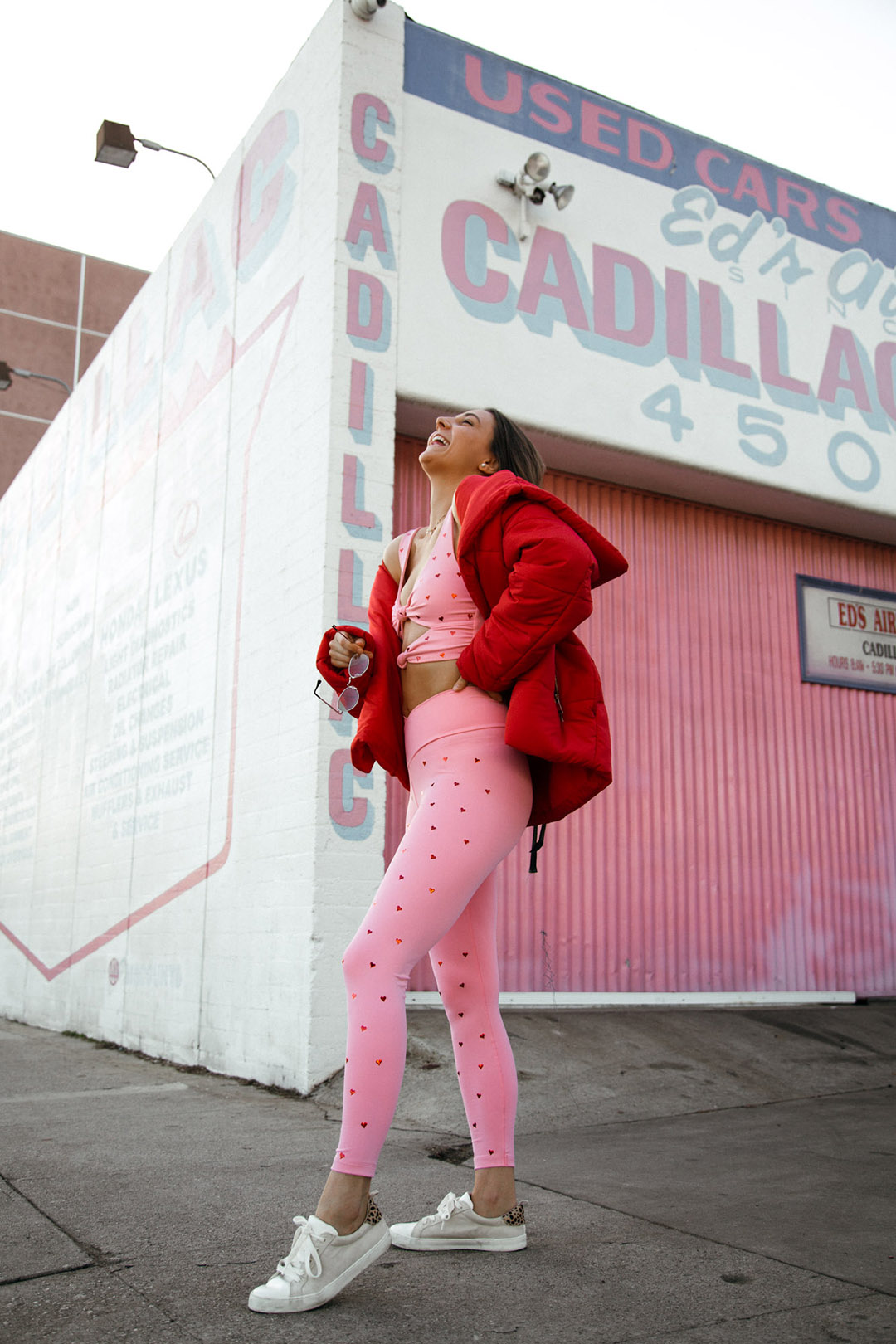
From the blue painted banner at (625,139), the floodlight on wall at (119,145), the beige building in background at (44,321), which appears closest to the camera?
the blue painted banner at (625,139)

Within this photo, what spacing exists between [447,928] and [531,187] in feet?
16.6

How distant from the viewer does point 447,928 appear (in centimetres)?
219

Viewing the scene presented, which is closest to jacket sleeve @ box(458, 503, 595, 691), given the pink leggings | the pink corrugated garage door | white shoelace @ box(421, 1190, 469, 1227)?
the pink leggings

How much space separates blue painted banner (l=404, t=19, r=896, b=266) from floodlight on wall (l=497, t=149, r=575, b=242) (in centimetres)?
36

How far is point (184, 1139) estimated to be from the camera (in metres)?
3.50

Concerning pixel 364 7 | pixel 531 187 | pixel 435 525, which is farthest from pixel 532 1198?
pixel 364 7

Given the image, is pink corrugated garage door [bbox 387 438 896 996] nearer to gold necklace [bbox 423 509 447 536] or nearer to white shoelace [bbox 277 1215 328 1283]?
gold necklace [bbox 423 509 447 536]

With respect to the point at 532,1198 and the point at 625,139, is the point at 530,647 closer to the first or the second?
the point at 532,1198

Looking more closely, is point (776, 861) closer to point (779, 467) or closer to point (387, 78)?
point (779, 467)

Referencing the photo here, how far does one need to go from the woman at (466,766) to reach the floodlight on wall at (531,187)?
13.5 ft

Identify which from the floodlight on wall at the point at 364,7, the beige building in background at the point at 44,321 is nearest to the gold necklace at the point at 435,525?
the floodlight on wall at the point at 364,7

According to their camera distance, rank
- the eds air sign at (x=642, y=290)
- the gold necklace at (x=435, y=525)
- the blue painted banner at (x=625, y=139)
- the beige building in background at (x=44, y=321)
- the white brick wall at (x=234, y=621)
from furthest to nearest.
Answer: the beige building in background at (x=44, y=321)
the blue painted banner at (x=625, y=139)
the eds air sign at (x=642, y=290)
the white brick wall at (x=234, y=621)
the gold necklace at (x=435, y=525)

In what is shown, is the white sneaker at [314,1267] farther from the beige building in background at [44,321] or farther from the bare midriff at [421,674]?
the beige building in background at [44,321]

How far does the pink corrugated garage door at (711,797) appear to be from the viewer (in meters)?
6.05
